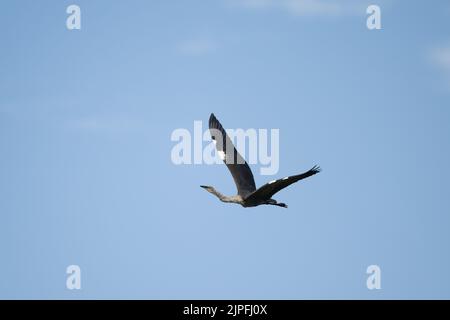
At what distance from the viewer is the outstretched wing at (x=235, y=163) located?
1187 inches

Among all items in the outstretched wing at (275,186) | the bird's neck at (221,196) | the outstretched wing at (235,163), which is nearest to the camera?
the outstretched wing at (275,186)

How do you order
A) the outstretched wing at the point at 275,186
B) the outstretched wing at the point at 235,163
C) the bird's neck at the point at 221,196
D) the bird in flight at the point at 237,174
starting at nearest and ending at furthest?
the outstretched wing at the point at 275,186 < the bird in flight at the point at 237,174 < the bird's neck at the point at 221,196 < the outstretched wing at the point at 235,163

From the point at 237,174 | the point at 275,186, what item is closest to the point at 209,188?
the point at 237,174

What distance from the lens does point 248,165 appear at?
30.4 meters

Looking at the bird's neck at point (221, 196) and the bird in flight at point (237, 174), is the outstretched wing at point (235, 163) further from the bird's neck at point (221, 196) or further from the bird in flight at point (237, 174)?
the bird's neck at point (221, 196)

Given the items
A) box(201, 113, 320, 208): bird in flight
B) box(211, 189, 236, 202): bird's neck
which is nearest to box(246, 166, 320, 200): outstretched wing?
box(201, 113, 320, 208): bird in flight

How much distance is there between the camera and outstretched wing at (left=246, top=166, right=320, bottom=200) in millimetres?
24059

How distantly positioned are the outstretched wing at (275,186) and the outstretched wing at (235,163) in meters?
1.86

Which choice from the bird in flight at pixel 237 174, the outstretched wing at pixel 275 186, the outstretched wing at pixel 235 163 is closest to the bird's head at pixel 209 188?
the bird in flight at pixel 237 174

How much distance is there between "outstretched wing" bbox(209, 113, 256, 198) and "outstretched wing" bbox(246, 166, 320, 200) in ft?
6.11

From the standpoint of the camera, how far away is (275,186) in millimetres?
26312
